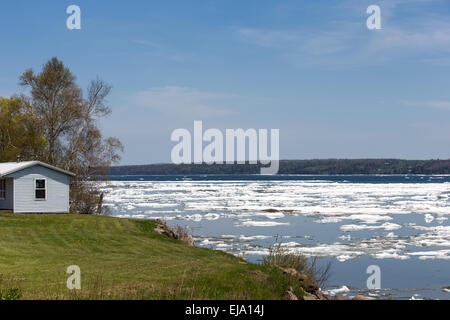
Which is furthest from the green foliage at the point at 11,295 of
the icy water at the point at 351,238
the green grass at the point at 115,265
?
the icy water at the point at 351,238

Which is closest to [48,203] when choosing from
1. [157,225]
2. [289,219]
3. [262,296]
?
[157,225]

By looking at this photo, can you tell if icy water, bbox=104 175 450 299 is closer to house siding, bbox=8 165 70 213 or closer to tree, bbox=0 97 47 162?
house siding, bbox=8 165 70 213

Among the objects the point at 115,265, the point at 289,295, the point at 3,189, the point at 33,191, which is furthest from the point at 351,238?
the point at 3,189

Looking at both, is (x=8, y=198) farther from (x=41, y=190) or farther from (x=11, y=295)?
(x=11, y=295)

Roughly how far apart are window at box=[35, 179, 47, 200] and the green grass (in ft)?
8.90

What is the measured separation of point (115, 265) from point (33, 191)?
18.7 metres

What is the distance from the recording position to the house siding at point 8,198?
34.8 meters

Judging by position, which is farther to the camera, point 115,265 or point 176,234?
point 176,234

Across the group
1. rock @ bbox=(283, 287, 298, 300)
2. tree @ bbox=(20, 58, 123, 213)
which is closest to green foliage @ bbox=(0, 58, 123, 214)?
tree @ bbox=(20, 58, 123, 213)

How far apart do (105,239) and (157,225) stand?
18.2ft

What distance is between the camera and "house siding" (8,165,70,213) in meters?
34.9

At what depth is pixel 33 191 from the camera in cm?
3547

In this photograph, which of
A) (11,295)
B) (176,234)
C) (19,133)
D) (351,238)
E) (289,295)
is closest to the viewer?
(11,295)
